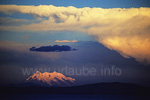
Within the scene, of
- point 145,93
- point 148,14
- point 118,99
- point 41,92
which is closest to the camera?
point 148,14

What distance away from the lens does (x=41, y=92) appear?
973cm

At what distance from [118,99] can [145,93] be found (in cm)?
159

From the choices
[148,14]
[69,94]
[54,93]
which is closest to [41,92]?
[54,93]

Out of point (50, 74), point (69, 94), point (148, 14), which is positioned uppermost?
point (148, 14)

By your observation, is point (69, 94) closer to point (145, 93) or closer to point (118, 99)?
point (118, 99)

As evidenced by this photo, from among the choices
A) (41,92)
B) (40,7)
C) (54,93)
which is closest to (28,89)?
(41,92)

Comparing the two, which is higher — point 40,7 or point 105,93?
point 40,7

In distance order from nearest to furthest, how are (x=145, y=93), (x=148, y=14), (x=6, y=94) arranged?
(x=148, y=14) < (x=145, y=93) < (x=6, y=94)

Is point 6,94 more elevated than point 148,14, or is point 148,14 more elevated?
point 148,14

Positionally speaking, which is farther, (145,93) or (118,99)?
(145,93)

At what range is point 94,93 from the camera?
30.1 ft

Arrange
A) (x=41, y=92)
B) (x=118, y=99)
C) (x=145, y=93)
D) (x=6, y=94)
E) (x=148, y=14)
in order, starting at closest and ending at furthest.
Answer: (x=148, y=14) < (x=118, y=99) < (x=145, y=93) < (x=6, y=94) < (x=41, y=92)

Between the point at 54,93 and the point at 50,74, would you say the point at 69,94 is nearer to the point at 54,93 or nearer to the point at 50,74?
the point at 54,93

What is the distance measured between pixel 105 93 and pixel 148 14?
4.30 metres
